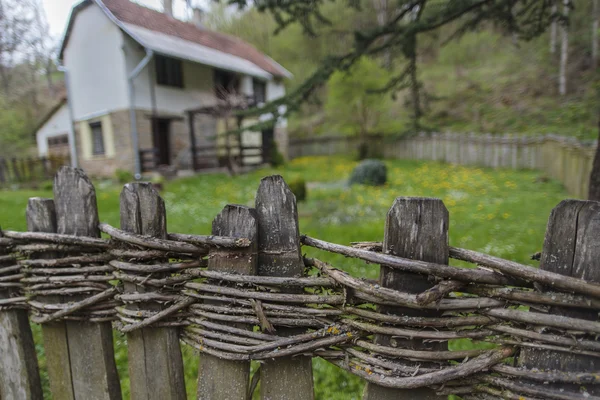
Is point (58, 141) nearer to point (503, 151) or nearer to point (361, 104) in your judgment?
point (361, 104)

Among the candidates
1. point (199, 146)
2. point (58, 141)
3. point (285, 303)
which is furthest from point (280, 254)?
point (58, 141)

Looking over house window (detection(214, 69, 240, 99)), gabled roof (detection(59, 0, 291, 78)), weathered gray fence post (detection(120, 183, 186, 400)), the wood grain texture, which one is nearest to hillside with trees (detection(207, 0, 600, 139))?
gabled roof (detection(59, 0, 291, 78))

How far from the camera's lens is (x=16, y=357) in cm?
162

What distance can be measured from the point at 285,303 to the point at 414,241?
448 millimetres

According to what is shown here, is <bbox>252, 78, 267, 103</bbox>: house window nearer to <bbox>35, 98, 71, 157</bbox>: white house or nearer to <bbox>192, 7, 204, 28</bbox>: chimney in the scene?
<bbox>192, 7, 204, 28</bbox>: chimney

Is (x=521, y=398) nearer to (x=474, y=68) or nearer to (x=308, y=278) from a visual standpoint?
(x=308, y=278)

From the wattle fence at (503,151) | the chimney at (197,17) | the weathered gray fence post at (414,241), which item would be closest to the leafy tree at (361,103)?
the wattle fence at (503,151)

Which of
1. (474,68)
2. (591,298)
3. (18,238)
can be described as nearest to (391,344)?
(591,298)

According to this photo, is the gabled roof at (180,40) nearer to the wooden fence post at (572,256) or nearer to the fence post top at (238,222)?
the fence post top at (238,222)

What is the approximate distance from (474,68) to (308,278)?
102ft

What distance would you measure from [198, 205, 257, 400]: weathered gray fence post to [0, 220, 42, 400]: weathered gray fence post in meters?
0.99

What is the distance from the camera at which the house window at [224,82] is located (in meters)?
17.8

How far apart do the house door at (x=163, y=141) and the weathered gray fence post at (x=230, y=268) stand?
1641 centimetres

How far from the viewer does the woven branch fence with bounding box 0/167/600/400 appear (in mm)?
877
